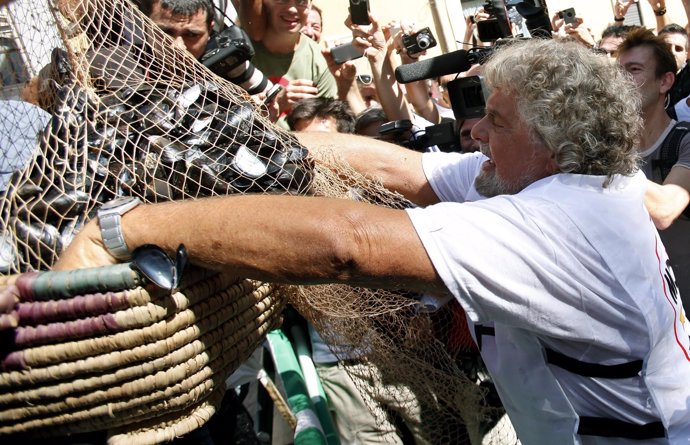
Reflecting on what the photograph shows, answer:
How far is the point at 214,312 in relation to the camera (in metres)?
1.47

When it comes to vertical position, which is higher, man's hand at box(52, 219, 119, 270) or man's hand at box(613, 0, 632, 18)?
man's hand at box(52, 219, 119, 270)

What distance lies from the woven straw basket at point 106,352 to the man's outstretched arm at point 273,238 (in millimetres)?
82

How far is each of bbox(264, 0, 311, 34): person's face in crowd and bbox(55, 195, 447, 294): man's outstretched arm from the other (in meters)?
A: 2.51

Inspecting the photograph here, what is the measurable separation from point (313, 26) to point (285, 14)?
1159mm

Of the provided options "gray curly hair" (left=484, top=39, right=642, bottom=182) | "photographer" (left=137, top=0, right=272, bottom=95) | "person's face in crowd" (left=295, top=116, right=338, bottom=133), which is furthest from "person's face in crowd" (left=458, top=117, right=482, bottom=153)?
"gray curly hair" (left=484, top=39, right=642, bottom=182)

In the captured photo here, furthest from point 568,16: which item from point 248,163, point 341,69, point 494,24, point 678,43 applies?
point 248,163

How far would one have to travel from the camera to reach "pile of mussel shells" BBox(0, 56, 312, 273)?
4.81 feet

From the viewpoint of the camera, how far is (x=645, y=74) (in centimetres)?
369

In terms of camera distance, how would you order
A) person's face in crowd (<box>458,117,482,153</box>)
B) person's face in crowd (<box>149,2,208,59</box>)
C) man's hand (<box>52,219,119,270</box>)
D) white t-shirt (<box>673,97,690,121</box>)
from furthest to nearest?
1. white t-shirt (<box>673,97,690,121</box>)
2. person's face in crowd (<box>458,117,482,153</box>)
3. person's face in crowd (<box>149,2,208,59</box>)
4. man's hand (<box>52,219,119,270</box>)

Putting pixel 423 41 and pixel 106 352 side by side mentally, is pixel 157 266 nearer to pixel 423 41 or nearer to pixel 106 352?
pixel 106 352

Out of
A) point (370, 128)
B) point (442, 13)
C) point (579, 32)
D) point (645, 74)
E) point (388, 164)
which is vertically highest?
point (388, 164)

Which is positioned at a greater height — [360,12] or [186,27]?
[186,27]

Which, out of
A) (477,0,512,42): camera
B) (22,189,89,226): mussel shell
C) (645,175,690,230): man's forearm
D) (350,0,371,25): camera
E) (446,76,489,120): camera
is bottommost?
(645,175,690,230): man's forearm

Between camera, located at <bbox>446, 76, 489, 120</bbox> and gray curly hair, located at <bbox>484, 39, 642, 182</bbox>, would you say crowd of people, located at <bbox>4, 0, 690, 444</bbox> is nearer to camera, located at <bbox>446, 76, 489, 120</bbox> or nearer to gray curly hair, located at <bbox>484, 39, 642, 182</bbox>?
gray curly hair, located at <bbox>484, 39, 642, 182</bbox>
